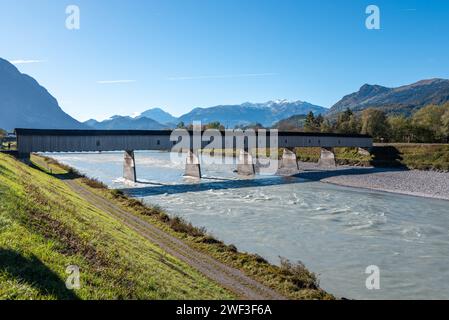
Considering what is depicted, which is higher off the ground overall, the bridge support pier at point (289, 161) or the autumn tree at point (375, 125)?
the autumn tree at point (375, 125)

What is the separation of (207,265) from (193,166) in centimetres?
3900

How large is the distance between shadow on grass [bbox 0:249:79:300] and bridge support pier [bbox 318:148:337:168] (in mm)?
67679

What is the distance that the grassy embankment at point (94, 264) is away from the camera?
7.10 m

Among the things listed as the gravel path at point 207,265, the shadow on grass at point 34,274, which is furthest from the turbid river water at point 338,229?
the shadow on grass at point 34,274

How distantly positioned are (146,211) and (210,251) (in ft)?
29.7

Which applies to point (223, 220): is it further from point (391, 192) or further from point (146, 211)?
point (391, 192)

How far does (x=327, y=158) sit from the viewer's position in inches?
2822

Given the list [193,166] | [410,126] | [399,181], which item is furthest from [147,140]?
[410,126]

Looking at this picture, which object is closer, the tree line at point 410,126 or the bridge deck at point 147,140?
the bridge deck at point 147,140

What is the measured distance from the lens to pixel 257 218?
25.3 metres

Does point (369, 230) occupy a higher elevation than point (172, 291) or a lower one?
lower

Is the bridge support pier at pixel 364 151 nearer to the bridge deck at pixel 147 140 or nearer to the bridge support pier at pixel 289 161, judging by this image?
the bridge deck at pixel 147 140

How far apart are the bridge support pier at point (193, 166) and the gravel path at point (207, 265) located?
30281mm

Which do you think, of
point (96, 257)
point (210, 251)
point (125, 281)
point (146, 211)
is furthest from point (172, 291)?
point (146, 211)
